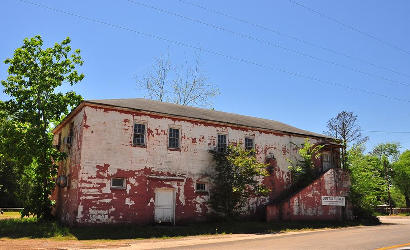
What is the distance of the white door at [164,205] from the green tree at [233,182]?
8.14ft

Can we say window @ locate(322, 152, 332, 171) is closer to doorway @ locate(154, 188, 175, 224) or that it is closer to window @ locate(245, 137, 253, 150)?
window @ locate(245, 137, 253, 150)

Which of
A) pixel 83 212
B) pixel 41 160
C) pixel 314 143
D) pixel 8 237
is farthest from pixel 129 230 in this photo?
pixel 314 143

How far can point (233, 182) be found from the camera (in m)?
18.9

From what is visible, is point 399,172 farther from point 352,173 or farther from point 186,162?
point 186,162

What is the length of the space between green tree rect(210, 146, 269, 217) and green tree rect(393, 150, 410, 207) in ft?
147

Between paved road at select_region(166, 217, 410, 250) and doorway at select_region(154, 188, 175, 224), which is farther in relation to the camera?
doorway at select_region(154, 188, 175, 224)

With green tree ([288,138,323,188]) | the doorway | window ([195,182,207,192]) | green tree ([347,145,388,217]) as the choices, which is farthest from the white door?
green tree ([347,145,388,217])

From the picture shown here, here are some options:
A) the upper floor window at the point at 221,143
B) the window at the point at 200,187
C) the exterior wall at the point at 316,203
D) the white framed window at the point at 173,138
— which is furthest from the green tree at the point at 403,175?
the white framed window at the point at 173,138

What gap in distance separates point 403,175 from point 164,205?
50.2m

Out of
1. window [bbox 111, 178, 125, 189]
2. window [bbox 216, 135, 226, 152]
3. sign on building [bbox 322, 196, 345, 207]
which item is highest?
window [bbox 216, 135, 226, 152]

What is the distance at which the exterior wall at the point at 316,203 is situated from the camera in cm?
2047

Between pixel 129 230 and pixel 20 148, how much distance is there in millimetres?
8519

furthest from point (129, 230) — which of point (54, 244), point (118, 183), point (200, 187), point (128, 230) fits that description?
point (200, 187)

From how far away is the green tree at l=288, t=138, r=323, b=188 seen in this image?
23391 mm
